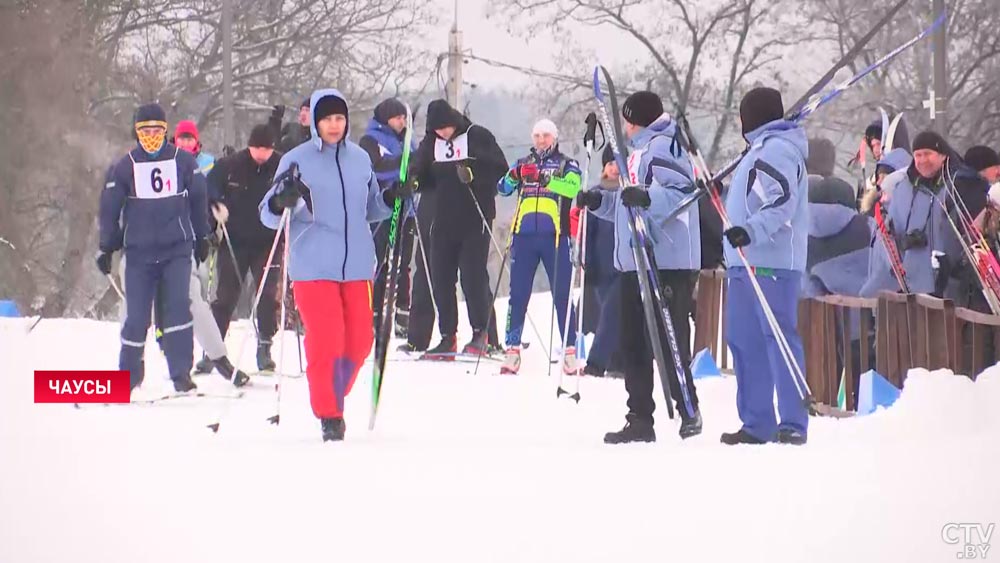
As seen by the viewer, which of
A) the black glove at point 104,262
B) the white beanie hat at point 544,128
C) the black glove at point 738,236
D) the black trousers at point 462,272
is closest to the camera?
the black glove at point 738,236

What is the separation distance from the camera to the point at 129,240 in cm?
1002

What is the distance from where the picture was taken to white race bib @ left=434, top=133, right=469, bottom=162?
12594 millimetres

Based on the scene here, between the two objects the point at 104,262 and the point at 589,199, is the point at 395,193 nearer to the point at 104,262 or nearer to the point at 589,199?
the point at 589,199

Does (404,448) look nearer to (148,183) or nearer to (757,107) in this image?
(757,107)

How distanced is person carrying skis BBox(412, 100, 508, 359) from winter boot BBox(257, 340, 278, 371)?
4.43 ft

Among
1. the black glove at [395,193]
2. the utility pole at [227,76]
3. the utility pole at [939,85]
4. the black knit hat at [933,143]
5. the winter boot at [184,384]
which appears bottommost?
the winter boot at [184,384]

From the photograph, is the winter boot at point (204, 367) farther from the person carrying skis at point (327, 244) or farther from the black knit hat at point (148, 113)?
the person carrying skis at point (327, 244)

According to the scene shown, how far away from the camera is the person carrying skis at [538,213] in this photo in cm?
1207

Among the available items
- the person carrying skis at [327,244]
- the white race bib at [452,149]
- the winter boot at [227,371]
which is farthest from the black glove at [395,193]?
the white race bib at [452,149]

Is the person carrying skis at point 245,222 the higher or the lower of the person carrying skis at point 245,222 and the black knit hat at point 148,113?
the lower

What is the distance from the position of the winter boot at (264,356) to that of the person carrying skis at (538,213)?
1.74 m

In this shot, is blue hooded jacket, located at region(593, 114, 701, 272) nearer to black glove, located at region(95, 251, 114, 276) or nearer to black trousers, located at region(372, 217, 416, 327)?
black glove, located at region(95, 251, 114, 276)

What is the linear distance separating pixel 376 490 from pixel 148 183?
4.27m

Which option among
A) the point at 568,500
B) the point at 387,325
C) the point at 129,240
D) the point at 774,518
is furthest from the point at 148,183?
the point at 774,518
